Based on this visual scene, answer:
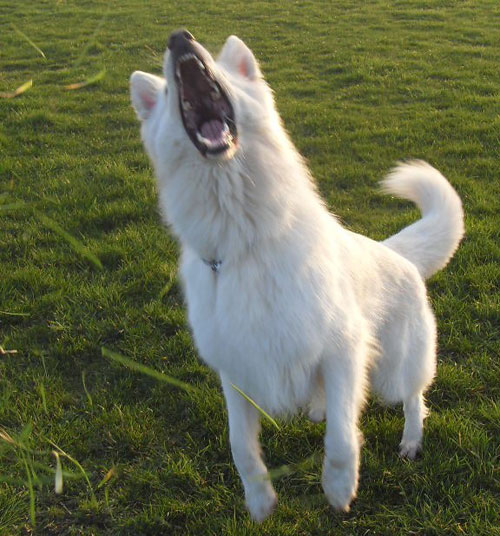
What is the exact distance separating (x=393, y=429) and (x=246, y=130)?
6.11 feet

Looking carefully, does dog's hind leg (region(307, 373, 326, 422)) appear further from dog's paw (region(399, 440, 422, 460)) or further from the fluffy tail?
the fluffy tail

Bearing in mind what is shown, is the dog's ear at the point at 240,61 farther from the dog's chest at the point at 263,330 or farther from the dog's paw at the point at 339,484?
the dog's paw at the point at 339,484

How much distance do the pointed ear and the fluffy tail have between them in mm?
1440

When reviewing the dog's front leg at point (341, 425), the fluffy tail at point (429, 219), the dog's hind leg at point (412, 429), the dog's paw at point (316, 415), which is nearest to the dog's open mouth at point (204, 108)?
the dog's front leg at point (341, 425)

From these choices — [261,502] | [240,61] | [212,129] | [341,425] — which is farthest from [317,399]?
[240,61]

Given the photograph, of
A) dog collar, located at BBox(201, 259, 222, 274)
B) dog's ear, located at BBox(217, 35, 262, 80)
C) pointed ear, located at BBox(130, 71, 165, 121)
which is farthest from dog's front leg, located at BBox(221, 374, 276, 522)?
dog's ear, located at BBox(217, 35, 262, 80)

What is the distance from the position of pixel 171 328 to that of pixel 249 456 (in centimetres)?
165

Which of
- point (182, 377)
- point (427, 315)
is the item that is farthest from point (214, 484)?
point (427, 315)

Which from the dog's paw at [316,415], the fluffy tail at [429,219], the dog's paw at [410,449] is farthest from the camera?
the fluffy tail at [429,219]

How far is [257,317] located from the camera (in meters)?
2.29

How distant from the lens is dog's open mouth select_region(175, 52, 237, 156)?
7.73 ft

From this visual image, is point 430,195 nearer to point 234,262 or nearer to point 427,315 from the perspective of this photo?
point 427,315

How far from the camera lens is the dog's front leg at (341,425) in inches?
95.8

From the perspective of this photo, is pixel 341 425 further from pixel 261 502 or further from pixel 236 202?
pixel 236 202
